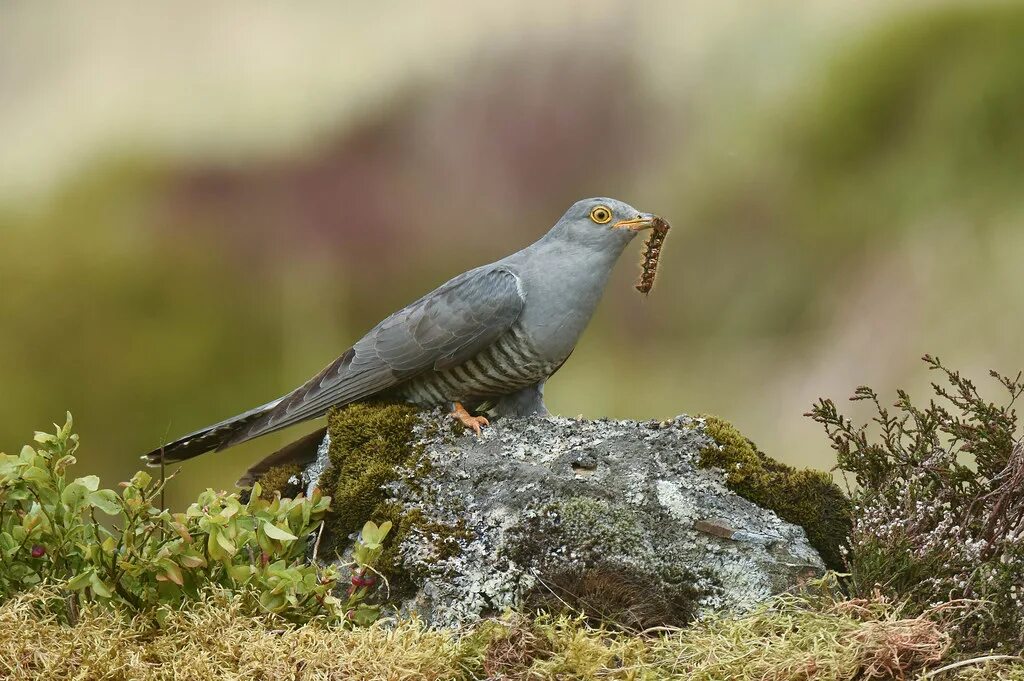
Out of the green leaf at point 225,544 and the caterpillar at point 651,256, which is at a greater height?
the caterpillar at point 651,256

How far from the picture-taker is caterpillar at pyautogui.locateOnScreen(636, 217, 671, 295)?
328cm

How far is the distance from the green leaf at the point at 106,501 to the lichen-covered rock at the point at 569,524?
0.61 m

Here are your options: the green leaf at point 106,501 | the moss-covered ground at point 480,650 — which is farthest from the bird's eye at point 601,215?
the green leaf at point 106,501

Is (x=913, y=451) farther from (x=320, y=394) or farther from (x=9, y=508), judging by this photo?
(x=9, y=508)

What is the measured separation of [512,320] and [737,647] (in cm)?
122

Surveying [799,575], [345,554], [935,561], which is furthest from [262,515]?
[935,561]

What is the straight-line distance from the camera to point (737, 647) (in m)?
2.21

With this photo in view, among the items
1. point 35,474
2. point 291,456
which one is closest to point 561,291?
point 291,456

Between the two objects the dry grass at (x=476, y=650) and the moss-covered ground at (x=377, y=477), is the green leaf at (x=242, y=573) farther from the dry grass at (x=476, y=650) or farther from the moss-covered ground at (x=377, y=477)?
the moss-covered ground at (x=377, y=477)

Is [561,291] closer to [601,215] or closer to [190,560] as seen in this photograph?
[601,215]

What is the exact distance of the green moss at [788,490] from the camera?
282 centimetres

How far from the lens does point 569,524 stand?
2666 millimetres

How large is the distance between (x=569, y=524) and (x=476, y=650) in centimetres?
52

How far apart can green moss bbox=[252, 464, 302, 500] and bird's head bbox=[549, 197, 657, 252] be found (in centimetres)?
108
